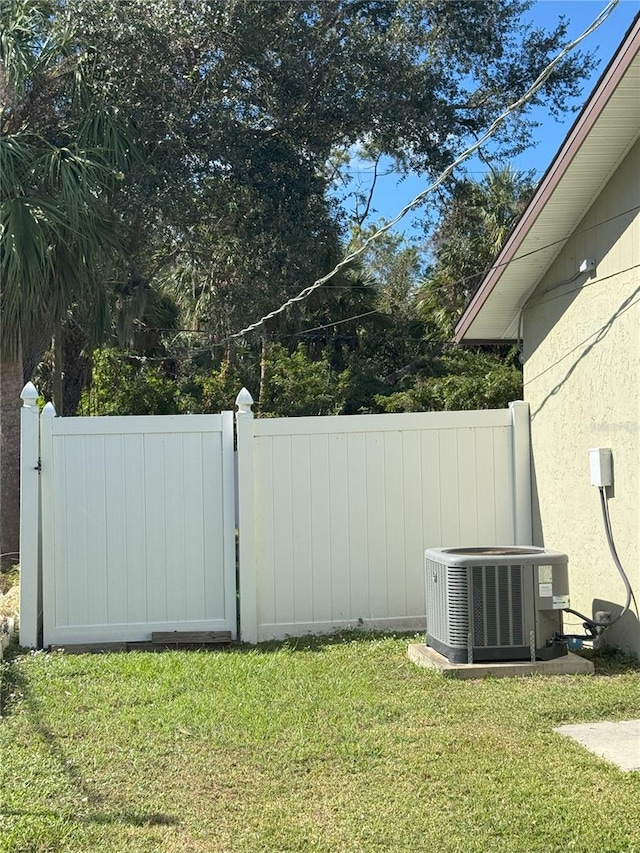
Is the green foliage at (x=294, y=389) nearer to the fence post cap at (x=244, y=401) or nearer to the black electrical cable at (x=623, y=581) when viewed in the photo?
the fence post cap at (x=244, y=401)

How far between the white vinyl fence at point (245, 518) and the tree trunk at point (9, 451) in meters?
4.52

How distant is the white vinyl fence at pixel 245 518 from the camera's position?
7.19 meters

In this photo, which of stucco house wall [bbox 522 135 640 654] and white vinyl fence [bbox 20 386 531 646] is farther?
white vinyl fence [bbox 20 386 531 646]

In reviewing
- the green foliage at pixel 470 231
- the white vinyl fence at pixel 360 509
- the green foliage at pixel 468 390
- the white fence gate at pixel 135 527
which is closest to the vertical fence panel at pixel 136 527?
the white fence gate at pixel 135 527

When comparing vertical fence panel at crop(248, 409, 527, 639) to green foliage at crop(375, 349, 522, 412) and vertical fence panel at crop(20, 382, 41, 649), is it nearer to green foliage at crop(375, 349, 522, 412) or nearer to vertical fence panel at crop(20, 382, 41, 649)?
vertical fence panel at crop(20, 382, 41, 649)

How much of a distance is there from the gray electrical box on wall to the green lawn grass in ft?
1.00

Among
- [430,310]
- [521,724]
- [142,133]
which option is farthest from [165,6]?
[521,724]

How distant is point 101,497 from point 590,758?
435 centimetres

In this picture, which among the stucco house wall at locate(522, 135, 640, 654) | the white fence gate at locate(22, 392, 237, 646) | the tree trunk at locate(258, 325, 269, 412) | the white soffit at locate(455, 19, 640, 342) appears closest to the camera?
the white soffit at locate(455, 19, 640, 342)

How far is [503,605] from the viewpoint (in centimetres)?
603

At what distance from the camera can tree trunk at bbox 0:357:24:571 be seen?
1139 centimetres

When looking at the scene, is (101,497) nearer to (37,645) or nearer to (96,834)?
(37,645)

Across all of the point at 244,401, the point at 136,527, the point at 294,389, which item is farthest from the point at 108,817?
the point at 294,389

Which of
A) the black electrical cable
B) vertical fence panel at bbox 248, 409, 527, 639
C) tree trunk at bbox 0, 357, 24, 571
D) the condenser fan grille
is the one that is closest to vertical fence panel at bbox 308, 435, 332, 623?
vertical fence panel at bbox 248, 409, 527, 639
